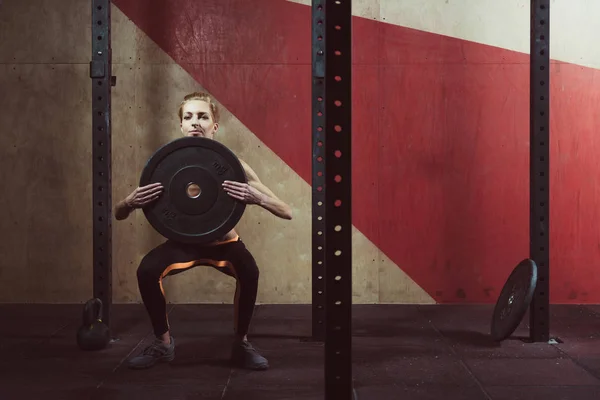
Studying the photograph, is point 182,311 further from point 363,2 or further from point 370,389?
point 363,2

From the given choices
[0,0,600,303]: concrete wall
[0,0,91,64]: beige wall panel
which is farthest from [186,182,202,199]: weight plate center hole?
[0,0,91,64]: beige wall panel

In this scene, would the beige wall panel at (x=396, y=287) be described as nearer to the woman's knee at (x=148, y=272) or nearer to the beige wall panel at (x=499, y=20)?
the beige wall panel at (x=499, y=20)

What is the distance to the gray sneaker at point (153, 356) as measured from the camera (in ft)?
9.53

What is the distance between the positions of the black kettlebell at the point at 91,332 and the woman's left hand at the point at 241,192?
1.04 meters

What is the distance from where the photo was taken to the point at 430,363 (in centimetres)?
300

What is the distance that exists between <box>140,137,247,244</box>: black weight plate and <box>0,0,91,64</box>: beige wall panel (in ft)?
6.18

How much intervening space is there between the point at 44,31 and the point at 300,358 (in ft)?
9.82

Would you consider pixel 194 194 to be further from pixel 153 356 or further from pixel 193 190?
pixel 153 356

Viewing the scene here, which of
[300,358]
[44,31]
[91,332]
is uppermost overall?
[44,31]

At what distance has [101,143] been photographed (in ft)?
11.0

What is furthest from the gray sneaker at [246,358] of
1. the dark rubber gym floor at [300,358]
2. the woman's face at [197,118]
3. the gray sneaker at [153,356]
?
the woman's face at [197,118]

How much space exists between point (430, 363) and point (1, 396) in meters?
1.92

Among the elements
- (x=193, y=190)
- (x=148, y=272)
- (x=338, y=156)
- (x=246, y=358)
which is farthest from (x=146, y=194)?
(x=338, y=156)

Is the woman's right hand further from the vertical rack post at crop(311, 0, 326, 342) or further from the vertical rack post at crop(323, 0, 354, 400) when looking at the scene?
the vertical rack post at crop(323, 0, 354, 400)
